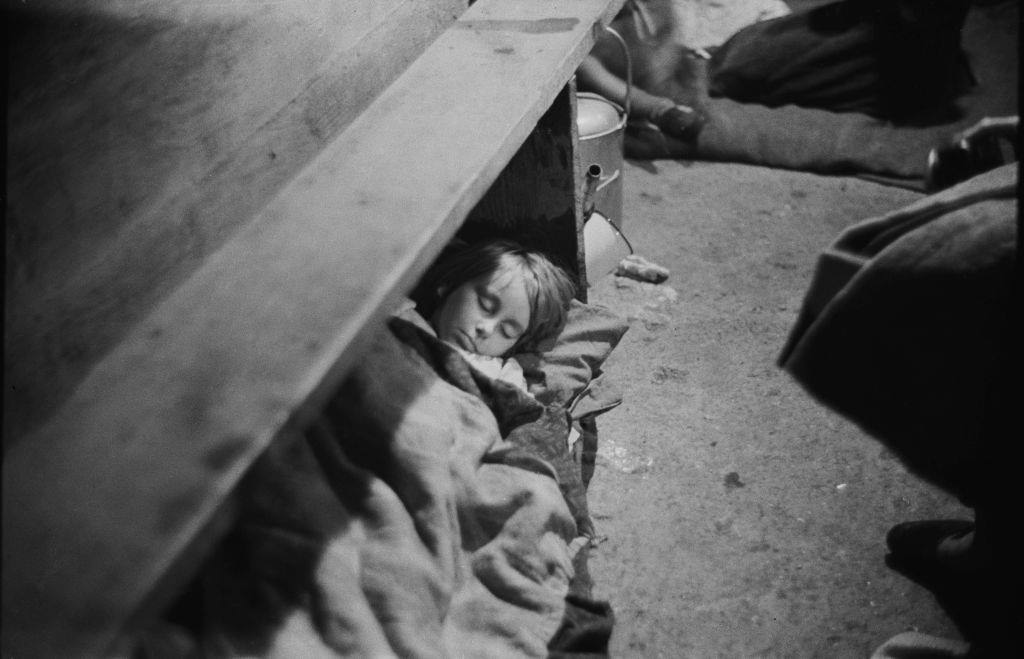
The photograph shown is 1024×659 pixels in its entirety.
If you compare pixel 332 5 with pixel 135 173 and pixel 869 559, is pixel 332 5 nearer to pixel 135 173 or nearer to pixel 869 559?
pixel 135 173

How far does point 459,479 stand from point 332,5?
1355mm

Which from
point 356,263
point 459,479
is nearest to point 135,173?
point 356,263

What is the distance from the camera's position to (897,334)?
1.33 metres

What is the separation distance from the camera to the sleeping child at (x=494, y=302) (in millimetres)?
2254

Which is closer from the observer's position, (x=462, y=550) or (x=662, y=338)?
(x=462, y=550)

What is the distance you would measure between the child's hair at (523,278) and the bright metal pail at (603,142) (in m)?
0.72

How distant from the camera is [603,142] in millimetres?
3156

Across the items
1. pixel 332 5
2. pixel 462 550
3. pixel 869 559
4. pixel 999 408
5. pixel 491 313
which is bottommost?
pixel 869 559

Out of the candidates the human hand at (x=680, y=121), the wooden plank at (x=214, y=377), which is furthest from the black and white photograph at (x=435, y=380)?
the human hand at (x=680, y=121)

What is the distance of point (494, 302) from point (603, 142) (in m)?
1.21

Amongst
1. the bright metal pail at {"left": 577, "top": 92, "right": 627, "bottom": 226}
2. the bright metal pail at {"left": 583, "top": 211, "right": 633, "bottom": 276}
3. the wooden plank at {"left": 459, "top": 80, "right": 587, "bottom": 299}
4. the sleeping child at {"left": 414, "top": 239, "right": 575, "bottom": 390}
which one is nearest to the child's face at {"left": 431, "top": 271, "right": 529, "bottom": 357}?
the sleeping child at {"left": 414, "top": 239, "right": 575, "bottom": 390}

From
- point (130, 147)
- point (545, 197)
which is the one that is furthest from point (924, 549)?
point (130, 147)

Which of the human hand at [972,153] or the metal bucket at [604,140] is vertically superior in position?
the human hand at [972,153]

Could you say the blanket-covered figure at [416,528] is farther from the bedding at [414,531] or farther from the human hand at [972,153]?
the human hand at [972,153]
